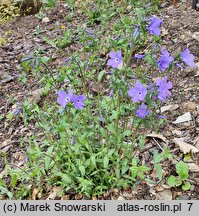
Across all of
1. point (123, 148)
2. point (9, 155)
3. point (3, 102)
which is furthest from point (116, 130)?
point (3, 102)

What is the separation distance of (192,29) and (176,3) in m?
0.83

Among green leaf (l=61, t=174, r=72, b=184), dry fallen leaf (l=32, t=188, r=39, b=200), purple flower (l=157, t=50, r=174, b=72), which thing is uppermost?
purple flower (l=157, t=50, r=174, b=72)

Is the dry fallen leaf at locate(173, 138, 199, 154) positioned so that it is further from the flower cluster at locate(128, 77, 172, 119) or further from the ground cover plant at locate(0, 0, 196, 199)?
the flower cluster at locate(128, 77, 172, 119)

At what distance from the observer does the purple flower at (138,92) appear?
1.98 metres

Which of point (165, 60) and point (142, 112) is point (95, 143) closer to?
point (142, 112)

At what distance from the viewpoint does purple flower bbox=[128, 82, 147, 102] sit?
198cm

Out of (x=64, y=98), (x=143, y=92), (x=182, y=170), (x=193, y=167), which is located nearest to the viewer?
(x=143, y=92)

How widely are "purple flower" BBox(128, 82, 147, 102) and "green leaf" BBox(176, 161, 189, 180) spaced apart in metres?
0.64

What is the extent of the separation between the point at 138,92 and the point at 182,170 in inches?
26.8

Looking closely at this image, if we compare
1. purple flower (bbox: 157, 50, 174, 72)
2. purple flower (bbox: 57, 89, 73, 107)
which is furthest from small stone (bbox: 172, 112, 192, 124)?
purple flower (bbox: 57, 89, 73, 107)

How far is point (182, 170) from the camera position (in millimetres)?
2381

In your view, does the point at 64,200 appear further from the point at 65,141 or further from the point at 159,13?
the point at 159,13

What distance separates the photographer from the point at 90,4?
5195mm

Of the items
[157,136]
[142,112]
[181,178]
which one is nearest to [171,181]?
[181,178]
